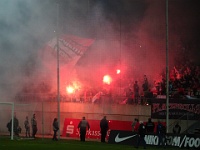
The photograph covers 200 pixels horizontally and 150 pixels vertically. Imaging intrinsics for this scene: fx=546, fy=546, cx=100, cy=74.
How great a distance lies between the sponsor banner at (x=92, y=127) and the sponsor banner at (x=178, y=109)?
6.82ft

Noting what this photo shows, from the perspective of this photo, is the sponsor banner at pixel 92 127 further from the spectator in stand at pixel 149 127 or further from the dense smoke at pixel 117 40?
the spectator in stand at pixel 149 127

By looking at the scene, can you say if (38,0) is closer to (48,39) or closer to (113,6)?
(48,39)

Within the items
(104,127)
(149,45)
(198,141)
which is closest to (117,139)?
(104,127)

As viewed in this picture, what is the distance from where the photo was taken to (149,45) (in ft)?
118

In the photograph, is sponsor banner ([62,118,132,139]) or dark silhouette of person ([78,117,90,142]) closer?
dark silhouette of person ([78,117,90,142])

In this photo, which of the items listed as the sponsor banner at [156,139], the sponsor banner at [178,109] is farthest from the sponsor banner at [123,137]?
the sponsor banner at [178,109]

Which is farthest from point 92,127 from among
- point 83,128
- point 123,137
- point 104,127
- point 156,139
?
point 156,139

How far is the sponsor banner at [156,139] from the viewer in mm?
25053

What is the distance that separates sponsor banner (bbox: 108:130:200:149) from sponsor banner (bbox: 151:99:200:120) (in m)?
3.93

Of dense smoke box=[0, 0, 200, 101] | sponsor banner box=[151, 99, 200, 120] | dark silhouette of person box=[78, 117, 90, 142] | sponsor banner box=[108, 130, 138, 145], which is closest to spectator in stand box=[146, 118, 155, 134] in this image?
sponsor banner box=[108, 130, 138, 145]

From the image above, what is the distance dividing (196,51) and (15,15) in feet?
40.9

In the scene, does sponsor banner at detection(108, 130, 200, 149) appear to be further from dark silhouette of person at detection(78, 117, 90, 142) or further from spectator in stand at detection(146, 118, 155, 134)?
dark silhouette of person at detection(78, 117, 90, 142)

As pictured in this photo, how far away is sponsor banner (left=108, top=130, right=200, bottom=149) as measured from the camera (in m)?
25.1

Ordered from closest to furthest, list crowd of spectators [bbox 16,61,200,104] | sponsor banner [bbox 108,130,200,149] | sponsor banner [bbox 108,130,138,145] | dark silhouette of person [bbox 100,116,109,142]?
sponsor banner [bbox 108,130,200,149] < sponsor banner [bbox 108,130,138,145] < dark silhouette of person [bbox 100,116,109,142] < crowd of spectators [bbox 16,61,200,104]
